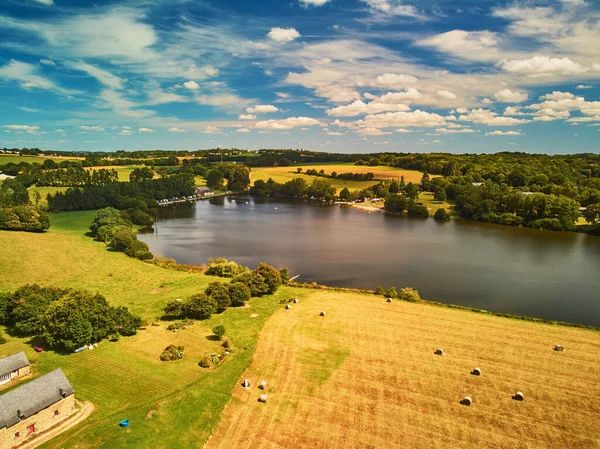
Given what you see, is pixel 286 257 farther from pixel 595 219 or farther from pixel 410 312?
pixel 595 219

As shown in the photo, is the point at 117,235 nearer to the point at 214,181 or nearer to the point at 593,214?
the point at 593,214

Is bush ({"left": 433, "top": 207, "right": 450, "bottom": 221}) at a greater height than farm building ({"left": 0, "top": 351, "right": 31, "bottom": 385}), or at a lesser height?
greater

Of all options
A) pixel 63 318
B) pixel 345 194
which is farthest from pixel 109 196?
pixel 63 318

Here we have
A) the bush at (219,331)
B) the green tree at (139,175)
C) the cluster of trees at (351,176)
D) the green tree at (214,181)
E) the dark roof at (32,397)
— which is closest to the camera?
the dark roof at (32,397)

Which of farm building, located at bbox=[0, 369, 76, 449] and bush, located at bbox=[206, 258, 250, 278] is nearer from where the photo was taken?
farm building, located at bbox=[0, 369, 76, 449]

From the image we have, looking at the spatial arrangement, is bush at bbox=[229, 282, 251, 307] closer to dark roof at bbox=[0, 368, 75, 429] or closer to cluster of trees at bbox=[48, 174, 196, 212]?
dark roof at bbox=[0, 368, 75, 429]

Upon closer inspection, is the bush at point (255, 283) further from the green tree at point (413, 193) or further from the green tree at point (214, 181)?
the green tree at point (214, 181)

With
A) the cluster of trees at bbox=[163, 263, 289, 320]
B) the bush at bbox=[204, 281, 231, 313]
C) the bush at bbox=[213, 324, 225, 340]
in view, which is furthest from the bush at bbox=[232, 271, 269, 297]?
the bush at bbox=[213, 324, 225, 340]

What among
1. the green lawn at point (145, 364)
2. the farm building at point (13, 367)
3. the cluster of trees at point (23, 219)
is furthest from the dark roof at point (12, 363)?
the cluster of trees at point (23, 219)
